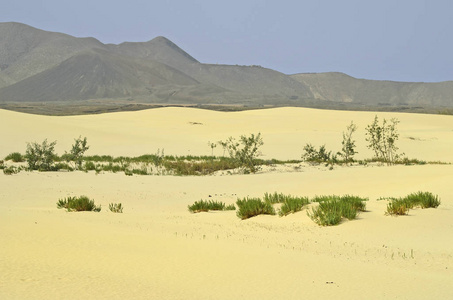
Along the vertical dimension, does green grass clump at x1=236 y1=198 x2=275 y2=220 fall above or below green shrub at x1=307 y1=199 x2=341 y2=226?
below

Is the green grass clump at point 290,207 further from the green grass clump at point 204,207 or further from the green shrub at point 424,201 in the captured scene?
the green shrub at point 424,201

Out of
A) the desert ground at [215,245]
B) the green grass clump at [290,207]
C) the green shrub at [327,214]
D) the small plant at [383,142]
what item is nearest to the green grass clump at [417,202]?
the desert ground at [215,245]

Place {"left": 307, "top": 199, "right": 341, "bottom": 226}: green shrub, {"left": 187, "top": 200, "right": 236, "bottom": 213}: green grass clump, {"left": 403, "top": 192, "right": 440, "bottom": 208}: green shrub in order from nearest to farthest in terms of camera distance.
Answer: {"left": 307, "top": 199, "right": 341, "bottom": 226}: green shrub → {"left": 403, "top": 192, "right": 440, "bottom": 208}: green shrub → {"left": 187, "top": 200, "right": 236, "bottom": 213}: green grass clump

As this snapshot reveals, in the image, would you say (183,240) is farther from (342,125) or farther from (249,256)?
(342,125)

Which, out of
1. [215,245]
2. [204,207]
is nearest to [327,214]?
[215,245]

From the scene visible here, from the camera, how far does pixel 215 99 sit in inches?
7564

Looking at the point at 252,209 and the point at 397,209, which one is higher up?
the point at 397,209

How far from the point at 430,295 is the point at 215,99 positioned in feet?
617

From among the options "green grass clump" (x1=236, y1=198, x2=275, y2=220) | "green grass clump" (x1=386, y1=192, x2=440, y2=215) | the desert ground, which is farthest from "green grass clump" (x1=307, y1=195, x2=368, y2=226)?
"green grass clump" (x1=236, y1=198, x2=275, y2=220)

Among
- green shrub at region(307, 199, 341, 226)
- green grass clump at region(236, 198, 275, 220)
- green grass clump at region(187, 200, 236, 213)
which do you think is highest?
green shrub at region(307, 199, 341, 226)

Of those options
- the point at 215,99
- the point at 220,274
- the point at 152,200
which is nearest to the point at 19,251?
the point at 220,274

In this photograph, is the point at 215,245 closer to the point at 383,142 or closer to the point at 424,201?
the point at 424,201

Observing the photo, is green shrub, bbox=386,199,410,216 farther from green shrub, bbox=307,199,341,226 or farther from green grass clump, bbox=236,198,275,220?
green grass clump, bbox=236,198,275,220

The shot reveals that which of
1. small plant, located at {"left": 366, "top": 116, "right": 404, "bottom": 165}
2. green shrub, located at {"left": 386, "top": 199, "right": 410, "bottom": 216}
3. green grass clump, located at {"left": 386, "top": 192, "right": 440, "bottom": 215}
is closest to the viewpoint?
green shrub, located at {"left": 386, "top": 199, "right": 410, "bottom": 216}
